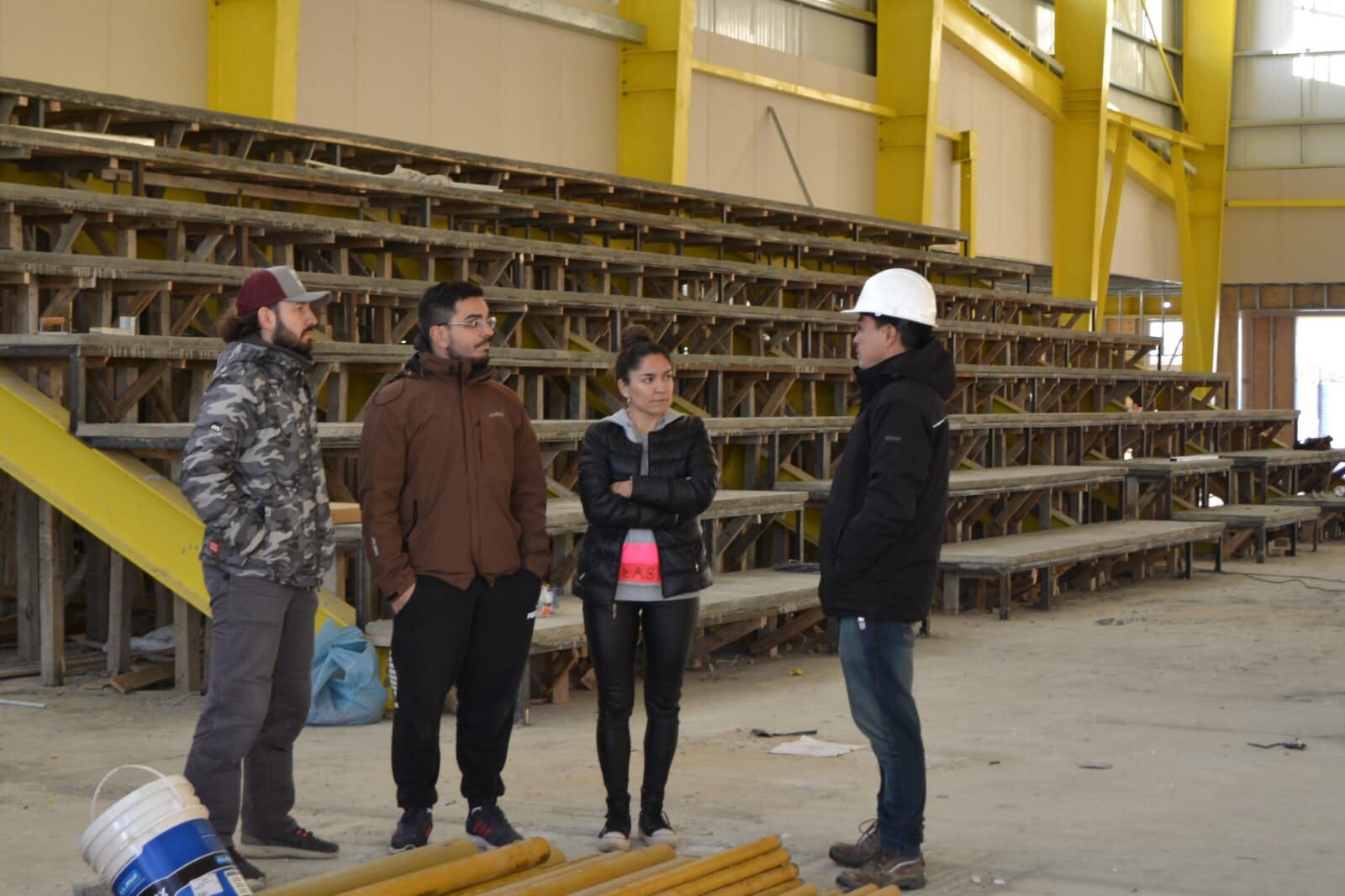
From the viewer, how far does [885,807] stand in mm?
4293

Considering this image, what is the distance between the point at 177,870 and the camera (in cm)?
302

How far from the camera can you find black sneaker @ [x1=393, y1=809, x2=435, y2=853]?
14.3ft

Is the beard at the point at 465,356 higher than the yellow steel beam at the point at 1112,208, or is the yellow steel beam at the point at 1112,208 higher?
the yellow steel beam at the point at 1112,208

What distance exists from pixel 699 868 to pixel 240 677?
1.31 meters

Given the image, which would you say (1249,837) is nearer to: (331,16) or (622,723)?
(622,723)

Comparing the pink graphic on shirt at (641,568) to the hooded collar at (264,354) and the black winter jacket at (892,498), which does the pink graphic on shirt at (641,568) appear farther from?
the hooded collar at (264,354)

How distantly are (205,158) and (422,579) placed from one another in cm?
514

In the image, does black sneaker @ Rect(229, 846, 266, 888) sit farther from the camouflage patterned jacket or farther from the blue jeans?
the blue jeans

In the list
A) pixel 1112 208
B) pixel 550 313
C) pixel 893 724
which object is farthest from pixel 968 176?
pixel 893 724

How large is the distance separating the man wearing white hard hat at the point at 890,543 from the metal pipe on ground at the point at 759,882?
0.33m

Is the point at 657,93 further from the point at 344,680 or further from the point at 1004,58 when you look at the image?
the point at 344,680

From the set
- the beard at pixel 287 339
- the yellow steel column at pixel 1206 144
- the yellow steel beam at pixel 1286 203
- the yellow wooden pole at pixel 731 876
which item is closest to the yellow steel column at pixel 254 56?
the beard at pixel 287 339

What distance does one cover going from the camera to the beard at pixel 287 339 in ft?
13.9

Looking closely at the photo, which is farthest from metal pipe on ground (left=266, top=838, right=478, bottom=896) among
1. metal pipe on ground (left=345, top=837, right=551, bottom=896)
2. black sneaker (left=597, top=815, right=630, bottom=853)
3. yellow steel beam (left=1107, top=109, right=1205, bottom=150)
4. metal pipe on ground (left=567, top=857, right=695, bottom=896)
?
yellow steel beam (left=1107, top=109, right=1205, bottom=150)
